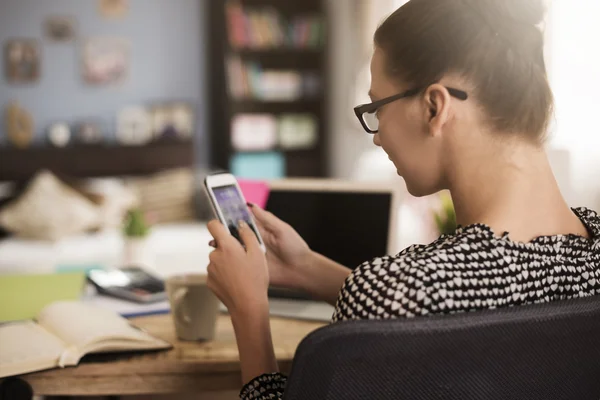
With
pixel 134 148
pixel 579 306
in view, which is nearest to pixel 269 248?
pixel 579 306

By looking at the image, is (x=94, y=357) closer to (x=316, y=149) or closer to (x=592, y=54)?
(x=592, y=54)

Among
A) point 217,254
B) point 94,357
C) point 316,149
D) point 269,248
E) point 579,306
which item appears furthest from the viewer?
point 316,149

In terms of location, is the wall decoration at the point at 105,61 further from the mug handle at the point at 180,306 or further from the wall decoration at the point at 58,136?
the mug handle at the point at 180,306

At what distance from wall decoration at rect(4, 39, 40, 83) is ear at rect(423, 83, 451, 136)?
181 inches

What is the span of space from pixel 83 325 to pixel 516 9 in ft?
2.77

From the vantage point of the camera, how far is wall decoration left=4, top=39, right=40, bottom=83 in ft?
16.1

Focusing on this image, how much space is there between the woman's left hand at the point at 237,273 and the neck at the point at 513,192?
306 millimetres

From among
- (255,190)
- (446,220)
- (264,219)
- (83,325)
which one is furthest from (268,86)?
(83,325)

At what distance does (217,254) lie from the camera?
1.04 meters

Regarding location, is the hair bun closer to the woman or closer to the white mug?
the woman

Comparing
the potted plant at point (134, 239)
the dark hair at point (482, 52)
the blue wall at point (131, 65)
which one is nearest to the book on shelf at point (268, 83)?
the blue wall at point (131, 65)

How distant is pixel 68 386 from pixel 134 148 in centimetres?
409

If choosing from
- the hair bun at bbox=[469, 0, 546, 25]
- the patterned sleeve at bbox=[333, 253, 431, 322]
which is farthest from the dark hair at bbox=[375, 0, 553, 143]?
the patterned sleeve at bbox=[333, 253, 431, 322]

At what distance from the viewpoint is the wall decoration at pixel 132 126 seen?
5188 mm
